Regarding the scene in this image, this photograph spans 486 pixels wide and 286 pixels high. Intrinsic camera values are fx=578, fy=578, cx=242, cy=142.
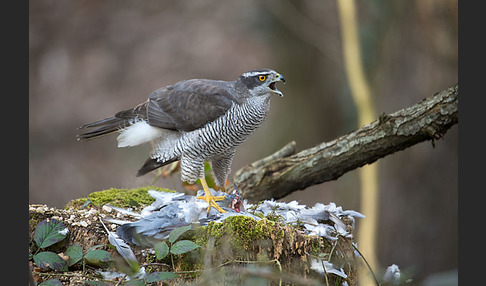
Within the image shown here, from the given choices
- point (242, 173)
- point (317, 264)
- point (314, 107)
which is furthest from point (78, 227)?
point (314, 107)

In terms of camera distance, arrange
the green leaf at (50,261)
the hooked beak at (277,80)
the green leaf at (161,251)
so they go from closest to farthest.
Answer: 1. the green leaf at (161,251)
2. the green leaf at (50,261)
3. the hooked beak at (277,80)

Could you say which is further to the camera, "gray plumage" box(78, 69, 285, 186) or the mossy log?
"gray plumage" box(78, 69, 285, 186)

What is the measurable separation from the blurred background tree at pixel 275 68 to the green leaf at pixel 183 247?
3.90ft

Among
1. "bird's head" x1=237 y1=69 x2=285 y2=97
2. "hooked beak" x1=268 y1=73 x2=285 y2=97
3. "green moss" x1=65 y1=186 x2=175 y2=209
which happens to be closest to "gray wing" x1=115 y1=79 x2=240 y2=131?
"bird's head" x1=237 y1=69 x2=285 y2=97

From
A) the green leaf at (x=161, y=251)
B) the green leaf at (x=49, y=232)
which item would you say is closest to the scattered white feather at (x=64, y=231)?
the green leaf at (x=49, y=232)

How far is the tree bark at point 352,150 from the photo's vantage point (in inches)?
143

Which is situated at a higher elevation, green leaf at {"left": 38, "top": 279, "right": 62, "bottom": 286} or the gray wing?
the gray wing

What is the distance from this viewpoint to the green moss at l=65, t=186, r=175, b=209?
3.47 meters

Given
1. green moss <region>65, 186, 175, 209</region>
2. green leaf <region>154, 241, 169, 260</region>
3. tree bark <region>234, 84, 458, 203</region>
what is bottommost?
green leaf <region>154, 241, 169, 260</region>

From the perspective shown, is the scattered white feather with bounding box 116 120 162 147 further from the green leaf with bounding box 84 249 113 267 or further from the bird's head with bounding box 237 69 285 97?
the green leaf with bounding box 84 249 113 267

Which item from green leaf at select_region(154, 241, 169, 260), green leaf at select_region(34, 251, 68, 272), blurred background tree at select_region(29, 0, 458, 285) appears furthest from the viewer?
blurred background tree at select_region(29, 0, 458, 285)

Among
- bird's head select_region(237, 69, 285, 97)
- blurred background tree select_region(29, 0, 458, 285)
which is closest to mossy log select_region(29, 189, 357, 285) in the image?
blurred background tree select_region(29, 0, 458, 285)

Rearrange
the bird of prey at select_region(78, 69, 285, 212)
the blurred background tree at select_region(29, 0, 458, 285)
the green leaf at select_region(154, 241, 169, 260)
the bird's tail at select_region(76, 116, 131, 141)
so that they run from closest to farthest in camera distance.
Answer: the green leaf at select_region(154, 241, 169, 260)
the bird of prey at select_region(78, 69, 285, 212)
the bird's tail at select_region(76, 116, 131, 141)
the blurred background tree at select_region(29, 0, 458, 285)

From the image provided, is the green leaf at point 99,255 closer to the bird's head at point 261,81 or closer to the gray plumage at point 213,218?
the gray plumage at point 213,218
